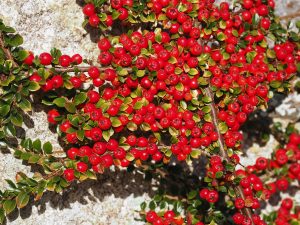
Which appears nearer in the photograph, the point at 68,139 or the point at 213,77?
the point at 68,139

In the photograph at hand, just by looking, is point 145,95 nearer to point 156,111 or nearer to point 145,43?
point 156,111

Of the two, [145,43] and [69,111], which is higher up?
[145,43]

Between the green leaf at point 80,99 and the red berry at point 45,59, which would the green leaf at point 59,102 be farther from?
the red berry at point 45,59

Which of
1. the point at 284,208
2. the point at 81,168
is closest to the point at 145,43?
the point at 81,168

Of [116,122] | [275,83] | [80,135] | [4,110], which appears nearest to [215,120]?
[275,83]

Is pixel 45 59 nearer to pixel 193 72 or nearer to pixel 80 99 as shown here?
pixel 80 99

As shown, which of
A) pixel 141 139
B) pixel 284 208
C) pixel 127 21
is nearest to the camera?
pixel 141 139

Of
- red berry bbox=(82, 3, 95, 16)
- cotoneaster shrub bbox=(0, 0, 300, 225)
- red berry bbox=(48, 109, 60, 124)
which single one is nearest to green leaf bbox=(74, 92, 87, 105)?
cotoneaster shrub bbox=(0, 0, 300, 225)

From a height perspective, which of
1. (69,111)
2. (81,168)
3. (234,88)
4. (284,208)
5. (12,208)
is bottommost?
(284,208)
